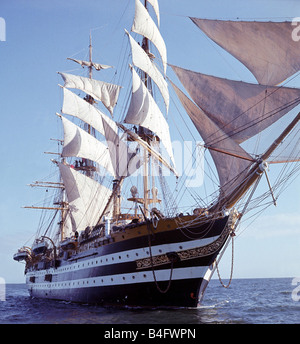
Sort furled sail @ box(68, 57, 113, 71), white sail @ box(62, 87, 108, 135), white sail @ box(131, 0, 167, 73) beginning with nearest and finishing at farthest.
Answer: white sail @ box(131, 0, 167, 73) < white sail @ box(62, 87, 108, 135) < furled sail @ box(68, 57, 113, 71)

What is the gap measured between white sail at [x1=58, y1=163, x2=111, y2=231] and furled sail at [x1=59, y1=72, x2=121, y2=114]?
27.8 ft

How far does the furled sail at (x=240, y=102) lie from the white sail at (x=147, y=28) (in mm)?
10757

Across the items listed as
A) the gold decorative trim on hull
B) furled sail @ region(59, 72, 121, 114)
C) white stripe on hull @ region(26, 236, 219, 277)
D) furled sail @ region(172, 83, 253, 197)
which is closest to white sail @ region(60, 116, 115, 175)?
furled sail @ region(59, 72, 121, 114)

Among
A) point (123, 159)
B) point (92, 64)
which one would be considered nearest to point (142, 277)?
point (123, 159)

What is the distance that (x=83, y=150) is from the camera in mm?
46750

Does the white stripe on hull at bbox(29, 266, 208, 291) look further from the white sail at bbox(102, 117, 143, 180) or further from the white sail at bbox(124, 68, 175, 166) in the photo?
the white sail at bbox(124, 68, 175, 166)

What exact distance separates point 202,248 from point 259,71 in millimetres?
10343

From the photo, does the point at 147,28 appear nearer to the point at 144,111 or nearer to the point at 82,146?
the point at 144,111

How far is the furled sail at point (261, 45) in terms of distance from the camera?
68.2ft

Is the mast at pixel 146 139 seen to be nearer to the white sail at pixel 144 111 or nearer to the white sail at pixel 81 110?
the white sail at pixel 144 111

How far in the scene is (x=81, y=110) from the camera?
159 ft

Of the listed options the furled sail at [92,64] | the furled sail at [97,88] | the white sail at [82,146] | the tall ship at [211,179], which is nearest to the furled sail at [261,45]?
the tall ship at [211,179]

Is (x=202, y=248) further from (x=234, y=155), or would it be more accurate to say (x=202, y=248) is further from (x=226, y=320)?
(x=234, y=155)

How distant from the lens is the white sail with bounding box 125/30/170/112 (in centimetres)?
3256
